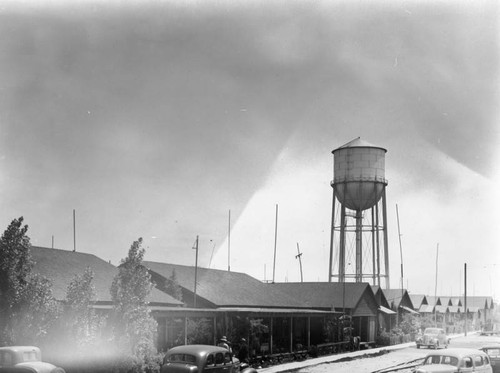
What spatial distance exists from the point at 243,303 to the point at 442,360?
91.2 feet

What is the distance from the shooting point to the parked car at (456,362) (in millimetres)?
19766

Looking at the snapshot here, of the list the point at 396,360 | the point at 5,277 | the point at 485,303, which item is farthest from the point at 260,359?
the point at 485,303

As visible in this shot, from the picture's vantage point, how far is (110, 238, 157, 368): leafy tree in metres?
23.3

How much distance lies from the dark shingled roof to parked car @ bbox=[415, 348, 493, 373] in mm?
29993

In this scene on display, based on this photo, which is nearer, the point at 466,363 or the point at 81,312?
the point at 466,363

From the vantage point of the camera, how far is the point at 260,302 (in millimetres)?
48938

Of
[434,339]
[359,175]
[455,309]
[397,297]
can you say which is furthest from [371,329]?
[455,309]

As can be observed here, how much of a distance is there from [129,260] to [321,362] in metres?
14.7

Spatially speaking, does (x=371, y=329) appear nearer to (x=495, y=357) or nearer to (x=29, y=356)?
(x=495, y=357)

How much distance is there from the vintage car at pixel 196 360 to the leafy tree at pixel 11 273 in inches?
205

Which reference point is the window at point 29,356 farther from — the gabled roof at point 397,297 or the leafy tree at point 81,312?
the gabled roof at point 397,297

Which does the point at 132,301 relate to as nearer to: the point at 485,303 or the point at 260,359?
the point at 260,359

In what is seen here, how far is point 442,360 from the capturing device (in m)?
20.4

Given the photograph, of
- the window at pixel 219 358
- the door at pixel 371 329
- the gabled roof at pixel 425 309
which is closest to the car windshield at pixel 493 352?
the window at pixel 219 358
